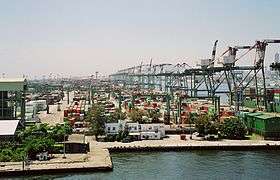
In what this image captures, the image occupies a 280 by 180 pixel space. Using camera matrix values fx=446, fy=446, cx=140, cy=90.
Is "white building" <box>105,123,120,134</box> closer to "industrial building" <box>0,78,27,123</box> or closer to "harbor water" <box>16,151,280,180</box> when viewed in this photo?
"harbor water" <box>16,151,280,180</box>

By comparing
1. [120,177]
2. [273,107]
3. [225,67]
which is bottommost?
[120,177]

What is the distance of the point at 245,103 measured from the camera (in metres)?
32.5

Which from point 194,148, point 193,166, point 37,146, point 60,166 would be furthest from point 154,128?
point 60,166

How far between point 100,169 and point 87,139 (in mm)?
5210

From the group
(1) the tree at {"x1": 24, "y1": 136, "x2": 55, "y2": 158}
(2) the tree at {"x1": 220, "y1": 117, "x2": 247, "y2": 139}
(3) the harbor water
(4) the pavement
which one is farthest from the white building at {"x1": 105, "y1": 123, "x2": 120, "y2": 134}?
(2) the tree at {"x1": 220, "y1": 117, "x2": 247, "y2": 139}

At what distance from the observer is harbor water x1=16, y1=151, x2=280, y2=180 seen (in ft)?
40.5

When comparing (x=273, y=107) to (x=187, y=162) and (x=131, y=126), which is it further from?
(x=187, y=162)

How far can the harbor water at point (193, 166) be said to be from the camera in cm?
1235

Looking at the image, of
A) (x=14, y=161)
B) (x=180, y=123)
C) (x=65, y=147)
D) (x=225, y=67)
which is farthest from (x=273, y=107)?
(x=14, y=161)

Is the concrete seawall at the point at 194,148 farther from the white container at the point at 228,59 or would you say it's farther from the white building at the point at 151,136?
the white container at the point at 228,59

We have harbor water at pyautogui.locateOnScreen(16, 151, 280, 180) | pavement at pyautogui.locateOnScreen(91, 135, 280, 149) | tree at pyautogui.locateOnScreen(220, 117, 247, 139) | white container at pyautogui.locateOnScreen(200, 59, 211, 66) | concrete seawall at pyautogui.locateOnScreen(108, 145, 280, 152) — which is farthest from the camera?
white container at pyautogui.locateOnScreen(200, 59, 211, 66)

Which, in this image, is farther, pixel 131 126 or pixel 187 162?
pixel 131 126

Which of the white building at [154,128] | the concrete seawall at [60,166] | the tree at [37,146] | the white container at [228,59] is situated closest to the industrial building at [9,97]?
the tree at [37,146]

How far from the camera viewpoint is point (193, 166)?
13656 mm
